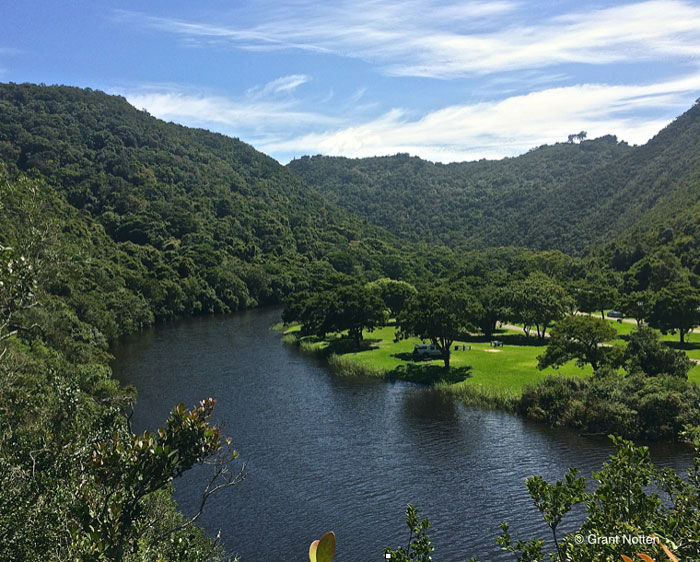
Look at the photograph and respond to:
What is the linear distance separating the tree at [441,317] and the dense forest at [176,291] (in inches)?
10.3

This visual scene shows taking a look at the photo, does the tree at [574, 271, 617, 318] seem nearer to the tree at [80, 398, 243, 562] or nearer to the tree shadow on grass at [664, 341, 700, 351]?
the tree shadow on grass at [664, 341, 700, 351]

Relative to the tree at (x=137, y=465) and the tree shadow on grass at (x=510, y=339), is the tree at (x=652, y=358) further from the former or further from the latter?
the tree at (x=137, y=465)

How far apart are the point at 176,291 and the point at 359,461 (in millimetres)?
81362

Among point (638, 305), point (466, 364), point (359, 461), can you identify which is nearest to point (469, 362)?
point (466, 364)

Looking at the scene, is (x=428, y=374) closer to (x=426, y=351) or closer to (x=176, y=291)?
(x=426, y=351)

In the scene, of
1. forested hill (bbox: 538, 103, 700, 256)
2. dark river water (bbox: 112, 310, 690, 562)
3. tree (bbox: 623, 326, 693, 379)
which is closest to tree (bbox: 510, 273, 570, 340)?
tree (bbox: 623, 326, 693, 379)

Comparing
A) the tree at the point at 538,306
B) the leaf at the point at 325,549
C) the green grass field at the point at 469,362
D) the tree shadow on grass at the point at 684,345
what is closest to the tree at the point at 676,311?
the tree shadow on grass at the point at 684,345

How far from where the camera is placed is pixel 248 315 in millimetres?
116438

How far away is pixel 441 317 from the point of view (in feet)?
193

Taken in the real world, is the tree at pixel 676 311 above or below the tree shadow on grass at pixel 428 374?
above

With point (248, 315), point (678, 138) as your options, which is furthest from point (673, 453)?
point (678, 138)

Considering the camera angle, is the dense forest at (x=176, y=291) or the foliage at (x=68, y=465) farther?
the dense forest at (x=176, y=291)

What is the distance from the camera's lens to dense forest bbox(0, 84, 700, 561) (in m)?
13.1

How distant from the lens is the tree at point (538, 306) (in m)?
73.4
